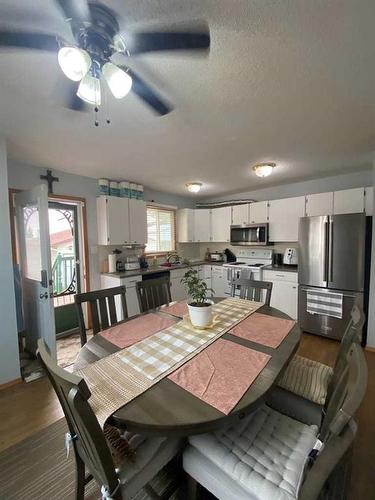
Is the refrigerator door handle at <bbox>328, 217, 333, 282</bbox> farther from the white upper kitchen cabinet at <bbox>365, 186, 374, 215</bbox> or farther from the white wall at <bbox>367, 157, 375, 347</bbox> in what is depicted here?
the white upper kitchen cabinet at <bbox>365, 186, 374, 215</bbox>

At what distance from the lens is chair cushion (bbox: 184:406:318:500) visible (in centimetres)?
83

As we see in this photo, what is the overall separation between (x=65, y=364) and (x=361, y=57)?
3.65 meters

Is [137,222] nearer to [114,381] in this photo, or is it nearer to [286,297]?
[286,297]

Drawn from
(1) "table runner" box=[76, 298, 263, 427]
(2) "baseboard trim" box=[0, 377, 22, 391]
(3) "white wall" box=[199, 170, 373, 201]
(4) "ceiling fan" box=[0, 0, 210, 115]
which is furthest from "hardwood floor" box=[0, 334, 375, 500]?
(3) "white wall" box=[199, 170, 373, 201]

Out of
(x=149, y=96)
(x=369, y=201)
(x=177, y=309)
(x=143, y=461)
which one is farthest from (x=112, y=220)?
(x=369, y=201)

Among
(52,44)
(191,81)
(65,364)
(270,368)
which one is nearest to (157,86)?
(191,81)

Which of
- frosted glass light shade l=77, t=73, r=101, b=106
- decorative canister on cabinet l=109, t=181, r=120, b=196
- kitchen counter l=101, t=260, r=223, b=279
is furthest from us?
decorative canister on cabinet l=109, t=181, r=120, b=196

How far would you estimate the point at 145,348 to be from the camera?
4.26 feet

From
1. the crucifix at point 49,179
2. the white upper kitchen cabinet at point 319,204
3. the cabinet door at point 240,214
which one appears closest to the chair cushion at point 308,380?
the white upper kitchen cabinet at point 319,204

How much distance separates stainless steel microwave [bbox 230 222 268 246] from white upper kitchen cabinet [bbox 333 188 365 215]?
1122 millimetres

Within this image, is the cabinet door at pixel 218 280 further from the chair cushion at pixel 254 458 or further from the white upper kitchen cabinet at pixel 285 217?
the chair cushion at pixel 254 458

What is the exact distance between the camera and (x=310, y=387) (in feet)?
4.50

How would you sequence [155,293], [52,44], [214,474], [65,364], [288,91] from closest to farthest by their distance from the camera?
[214,474], [52,44], [288,91], [155,293], [65,364]

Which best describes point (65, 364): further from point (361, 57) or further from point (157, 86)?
point (361, 57)
